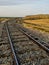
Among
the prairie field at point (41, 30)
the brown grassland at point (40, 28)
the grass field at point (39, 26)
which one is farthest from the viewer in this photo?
the grass field at point (39, 26)

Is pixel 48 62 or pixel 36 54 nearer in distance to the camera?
pixel 48 62

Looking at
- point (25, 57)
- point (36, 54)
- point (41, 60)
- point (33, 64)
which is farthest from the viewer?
point (36, 54)

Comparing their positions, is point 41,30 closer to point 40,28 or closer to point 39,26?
point 40,28

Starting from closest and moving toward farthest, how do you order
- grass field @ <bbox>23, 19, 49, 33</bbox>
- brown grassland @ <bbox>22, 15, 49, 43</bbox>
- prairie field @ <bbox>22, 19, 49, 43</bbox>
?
prairie field @ <bbox>22, 19, 49, 43</bbox> → brown grassland @ <bbox>22, 15, 49, 43</bbox> → grass field @ <bbox>23, 19, 49, 33</bbox>

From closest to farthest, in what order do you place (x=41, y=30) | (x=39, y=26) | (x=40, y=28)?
1. (x=41, y=30)
2. (x=40, y=28)
3. (x=39, y=26)

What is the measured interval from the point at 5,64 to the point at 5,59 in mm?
700

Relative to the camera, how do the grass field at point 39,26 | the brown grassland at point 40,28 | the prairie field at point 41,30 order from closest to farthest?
1. the prairie field at point 41,30
2. the brown grassland at point 40,28
3. the grass field at point 39,26

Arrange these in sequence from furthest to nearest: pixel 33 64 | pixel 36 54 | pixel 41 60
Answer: pixel 36 54 < pixel 41 60 < pixel 33 64

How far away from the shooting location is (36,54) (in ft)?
26.5

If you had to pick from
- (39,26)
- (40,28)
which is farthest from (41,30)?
(39,26)

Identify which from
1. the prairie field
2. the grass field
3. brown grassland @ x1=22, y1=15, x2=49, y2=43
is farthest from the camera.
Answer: the grass field

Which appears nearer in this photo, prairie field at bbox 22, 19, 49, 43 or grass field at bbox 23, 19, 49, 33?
prairie field at bbox 22, 19, 49, 43

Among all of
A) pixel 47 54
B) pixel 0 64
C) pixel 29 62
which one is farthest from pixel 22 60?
pixel 47 54

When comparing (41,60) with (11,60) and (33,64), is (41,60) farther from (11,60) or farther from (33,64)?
(11,60)
